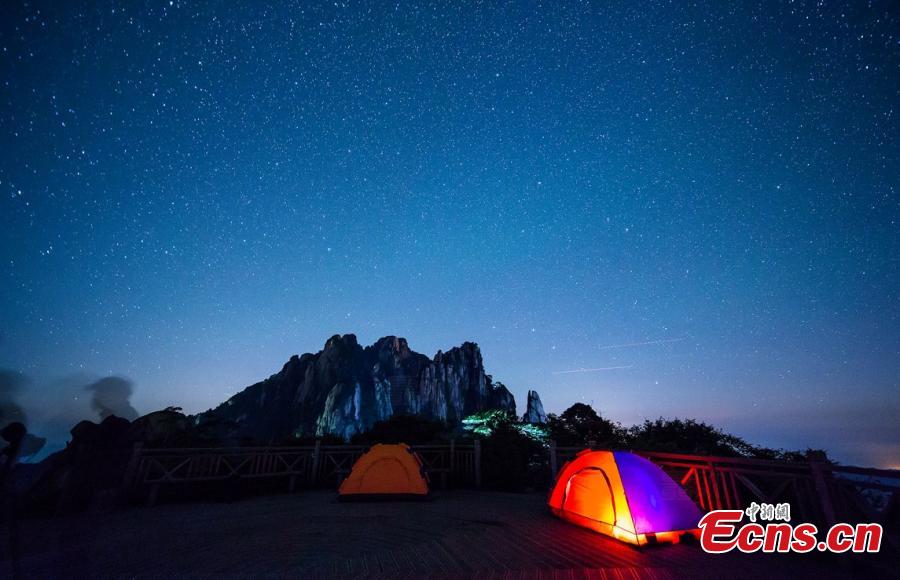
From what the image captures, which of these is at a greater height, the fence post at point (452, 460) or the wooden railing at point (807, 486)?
the wooden railing at point (807, 486)

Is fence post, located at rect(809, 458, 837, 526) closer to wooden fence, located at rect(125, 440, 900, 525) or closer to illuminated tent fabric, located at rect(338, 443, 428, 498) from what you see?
wooden fence, located at rect(125, 440, 900, 525)

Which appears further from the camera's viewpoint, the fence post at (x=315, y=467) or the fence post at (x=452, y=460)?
the fence post at (x=452, y=460)

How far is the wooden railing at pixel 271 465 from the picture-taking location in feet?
30.4

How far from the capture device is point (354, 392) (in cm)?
7638

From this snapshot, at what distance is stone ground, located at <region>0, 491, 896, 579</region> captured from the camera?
15.4 feet

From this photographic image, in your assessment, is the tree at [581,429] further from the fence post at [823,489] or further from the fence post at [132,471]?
the fence post at [132,471]

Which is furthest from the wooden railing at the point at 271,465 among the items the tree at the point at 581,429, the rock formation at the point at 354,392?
the rock formation at the point at 354,392

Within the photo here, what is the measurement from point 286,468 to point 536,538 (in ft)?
27.6

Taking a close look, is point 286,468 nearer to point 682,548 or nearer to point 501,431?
point 501,431

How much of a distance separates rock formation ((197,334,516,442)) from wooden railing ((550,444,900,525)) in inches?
2737

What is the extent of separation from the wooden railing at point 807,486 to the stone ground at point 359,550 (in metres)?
0.63

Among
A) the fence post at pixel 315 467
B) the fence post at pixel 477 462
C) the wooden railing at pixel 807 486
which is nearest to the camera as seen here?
the wooden railing at pixel 807 486

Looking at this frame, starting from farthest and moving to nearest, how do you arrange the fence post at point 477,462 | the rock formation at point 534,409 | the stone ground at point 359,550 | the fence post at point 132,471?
the rock formation at point 534,409, the fence post at point 477,462, the fence post at point 132,471, the stone ground at point 359,550

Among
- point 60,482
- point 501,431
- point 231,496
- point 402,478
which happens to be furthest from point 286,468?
point 501,431
